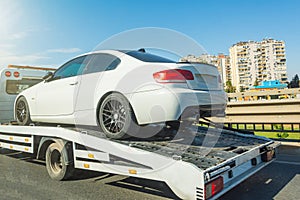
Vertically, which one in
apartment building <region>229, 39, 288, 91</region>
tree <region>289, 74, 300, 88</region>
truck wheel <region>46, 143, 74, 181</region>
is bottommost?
truck wheel <region>46, 143, 74, 181</region>

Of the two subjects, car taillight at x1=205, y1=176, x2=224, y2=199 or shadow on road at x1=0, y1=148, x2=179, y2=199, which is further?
shadow on road at x1=0, y1=148, x2=179, y2=199

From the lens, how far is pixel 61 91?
487cm

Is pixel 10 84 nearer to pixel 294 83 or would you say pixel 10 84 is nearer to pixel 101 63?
pixel 101 63

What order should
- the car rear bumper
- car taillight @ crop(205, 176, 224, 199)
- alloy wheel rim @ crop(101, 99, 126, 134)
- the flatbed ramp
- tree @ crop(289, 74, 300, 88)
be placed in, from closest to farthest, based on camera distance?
car taillight @ crop(205, 176, 224, 199), the flatbed ramp, the car rear bumper, alloy wheel rim @ crop(101, 99, 126, 134), tree @ crop(289, 74, 300, 88)

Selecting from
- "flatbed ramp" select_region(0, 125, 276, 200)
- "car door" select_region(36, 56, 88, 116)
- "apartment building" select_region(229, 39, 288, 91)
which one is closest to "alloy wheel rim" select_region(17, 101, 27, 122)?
"car door" select_region(36, 56, 88, 116)

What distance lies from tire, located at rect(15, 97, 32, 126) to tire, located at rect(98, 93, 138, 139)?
8.28ft

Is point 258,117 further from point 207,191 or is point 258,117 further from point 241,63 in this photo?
point 241,63

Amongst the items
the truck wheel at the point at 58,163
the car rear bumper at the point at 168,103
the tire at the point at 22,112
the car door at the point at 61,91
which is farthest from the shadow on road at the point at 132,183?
the tire at the point at 22,112

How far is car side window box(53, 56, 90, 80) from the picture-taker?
468 cm

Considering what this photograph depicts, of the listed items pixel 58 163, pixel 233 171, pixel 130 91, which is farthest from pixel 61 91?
pixel 233 171

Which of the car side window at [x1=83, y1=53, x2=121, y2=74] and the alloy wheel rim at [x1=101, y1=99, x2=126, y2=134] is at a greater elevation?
the car side window at [x1=83, y1=53, x2=121, y2=74]

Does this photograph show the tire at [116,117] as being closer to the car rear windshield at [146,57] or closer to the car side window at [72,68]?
the car rear windshield at [146,57]

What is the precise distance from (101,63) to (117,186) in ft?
6.69

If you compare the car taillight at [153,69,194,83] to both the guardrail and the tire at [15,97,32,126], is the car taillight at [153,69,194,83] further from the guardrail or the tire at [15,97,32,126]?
the guardrail
